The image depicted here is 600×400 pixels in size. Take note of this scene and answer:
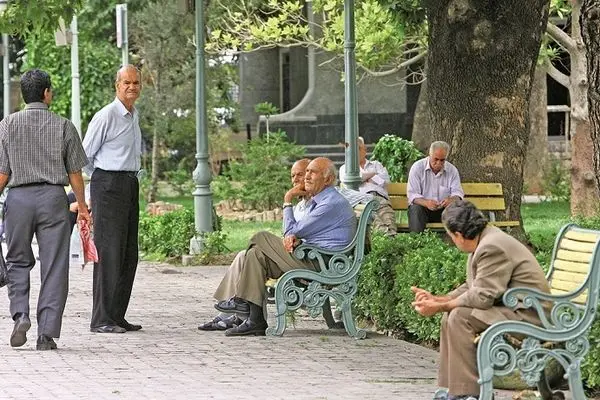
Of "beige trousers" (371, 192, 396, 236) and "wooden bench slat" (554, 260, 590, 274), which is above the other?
"wooden bench slat" (554, 260, 590, 274)

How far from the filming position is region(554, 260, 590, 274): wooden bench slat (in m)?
8.68

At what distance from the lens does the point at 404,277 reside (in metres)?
11.6

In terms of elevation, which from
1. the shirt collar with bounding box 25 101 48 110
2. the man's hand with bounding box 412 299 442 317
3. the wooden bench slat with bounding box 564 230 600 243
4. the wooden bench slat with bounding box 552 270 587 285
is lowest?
the man's hand with bounding box 412 299 442 317

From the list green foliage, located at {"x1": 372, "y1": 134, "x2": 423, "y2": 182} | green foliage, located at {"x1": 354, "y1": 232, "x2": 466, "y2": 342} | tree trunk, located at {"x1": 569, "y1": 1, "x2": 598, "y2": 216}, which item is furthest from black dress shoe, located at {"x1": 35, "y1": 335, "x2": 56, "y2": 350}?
tree trunk, located at {"x1": 569, "y1": 1, "x2": 598, "y2": 216}

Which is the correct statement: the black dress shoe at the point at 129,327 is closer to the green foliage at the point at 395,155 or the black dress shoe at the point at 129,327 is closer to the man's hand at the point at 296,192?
the man's hand at the point at 296,192

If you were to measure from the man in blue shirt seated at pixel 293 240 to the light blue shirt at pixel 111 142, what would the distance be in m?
1.22

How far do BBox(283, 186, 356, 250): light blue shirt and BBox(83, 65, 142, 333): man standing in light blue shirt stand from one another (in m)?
1.29

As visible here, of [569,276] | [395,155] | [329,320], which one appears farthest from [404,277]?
[395,155]

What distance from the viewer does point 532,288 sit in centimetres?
839

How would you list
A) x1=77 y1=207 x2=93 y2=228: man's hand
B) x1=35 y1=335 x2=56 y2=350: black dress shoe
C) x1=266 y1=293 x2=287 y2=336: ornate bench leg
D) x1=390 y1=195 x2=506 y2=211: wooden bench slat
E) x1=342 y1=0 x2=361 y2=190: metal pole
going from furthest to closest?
x1=342 y1=0 x2=361 y2=190: metal pole
x1=390 y1=195 x2=506 y2=211: wooden bench slat
x1=266 y1=293 x2=287 y2=336: ornate bench leg
x1=77 y1=207 x2=93 y2=228: man's hand
x1=35 y1=335 x2=56 y2=350: black dress shoe

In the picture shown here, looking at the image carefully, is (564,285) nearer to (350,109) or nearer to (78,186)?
(78,186)

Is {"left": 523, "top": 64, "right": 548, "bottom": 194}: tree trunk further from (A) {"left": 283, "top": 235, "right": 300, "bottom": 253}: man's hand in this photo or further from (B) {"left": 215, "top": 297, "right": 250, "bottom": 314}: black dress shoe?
(A) {"left": 283, "top": 235, "right": 300, "bottom": 253}: man's hand

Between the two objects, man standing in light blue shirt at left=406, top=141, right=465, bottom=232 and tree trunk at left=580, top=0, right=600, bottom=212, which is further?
man standing in light blue shirt at left=406, top=141, right=465, bottom=232

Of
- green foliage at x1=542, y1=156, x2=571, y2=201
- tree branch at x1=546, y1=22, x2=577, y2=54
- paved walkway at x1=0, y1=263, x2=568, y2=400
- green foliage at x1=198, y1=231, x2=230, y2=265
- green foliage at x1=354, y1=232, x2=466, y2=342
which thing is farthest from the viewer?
green foliage at x1=542, y1=156, x2=571, y2=201
